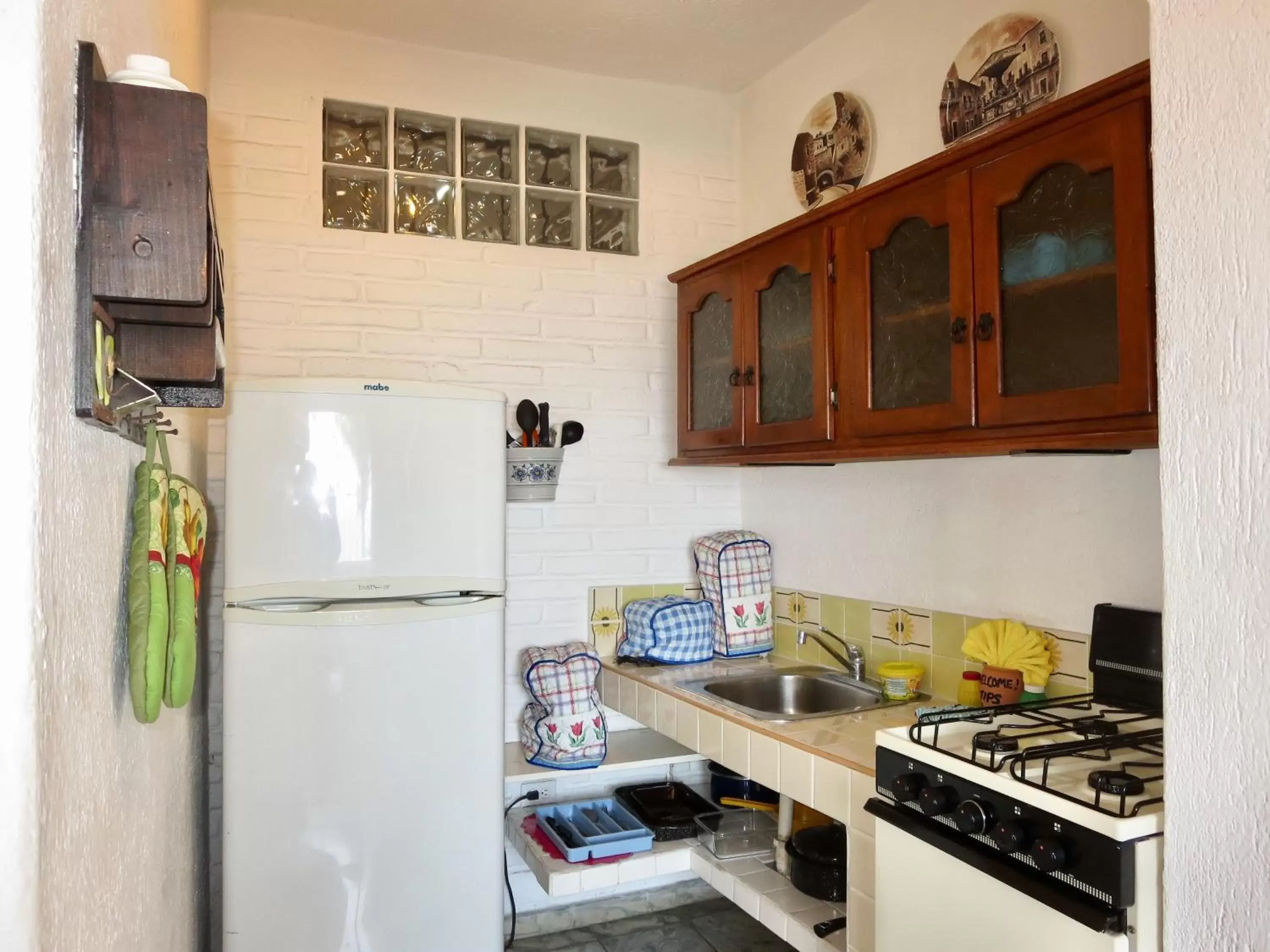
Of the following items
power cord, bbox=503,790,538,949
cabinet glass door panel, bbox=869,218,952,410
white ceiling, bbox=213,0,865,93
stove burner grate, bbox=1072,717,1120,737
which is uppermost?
white ceiling, bbox=213,0,865,93

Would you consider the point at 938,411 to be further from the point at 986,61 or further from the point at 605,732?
the point at 605,732

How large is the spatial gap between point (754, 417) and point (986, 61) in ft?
3.30

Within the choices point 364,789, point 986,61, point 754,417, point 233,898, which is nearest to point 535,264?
point 754,417

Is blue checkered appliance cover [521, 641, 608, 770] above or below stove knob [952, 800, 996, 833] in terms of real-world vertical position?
below

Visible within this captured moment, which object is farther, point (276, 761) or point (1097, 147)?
point (276, 761)

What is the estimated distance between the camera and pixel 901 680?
2.21 meters

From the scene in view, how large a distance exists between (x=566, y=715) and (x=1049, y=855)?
4.89 ft

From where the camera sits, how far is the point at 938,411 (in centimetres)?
180

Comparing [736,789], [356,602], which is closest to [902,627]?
[736,789]

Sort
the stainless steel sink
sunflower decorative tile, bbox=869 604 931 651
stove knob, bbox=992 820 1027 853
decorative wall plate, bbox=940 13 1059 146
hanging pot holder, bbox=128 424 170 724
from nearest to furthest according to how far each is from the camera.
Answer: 1. hanging pot holder, bbox=128 424 170 724
2. stove knob, bbox=992 820 1027 853
3. decorative wall plate, bbox=940 13 1059 146
4. sunflower decorative tile, bbox=869 604 931 651
5. the stainless steel sink

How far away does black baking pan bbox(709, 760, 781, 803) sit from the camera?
2.62 meters

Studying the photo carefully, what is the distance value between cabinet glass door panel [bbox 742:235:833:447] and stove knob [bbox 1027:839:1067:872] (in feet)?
3.58

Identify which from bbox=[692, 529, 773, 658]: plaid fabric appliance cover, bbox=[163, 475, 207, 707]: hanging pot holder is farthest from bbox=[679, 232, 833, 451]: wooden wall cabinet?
bbox=[163, 475, 207, 707]: hanging pot holder

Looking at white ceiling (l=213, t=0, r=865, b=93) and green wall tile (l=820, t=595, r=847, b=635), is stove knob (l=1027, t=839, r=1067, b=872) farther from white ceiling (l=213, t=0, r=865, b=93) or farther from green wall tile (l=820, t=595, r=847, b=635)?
white ceiling (l=213, t=0, r=865, b=93)
